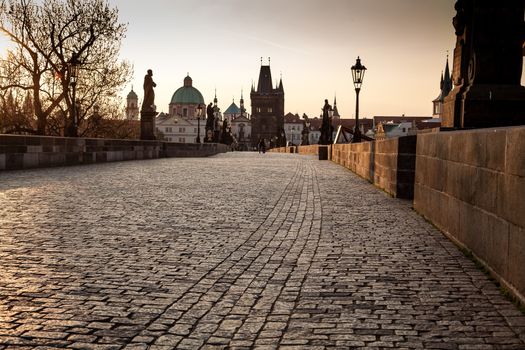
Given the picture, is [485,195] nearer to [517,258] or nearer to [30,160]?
[517,258]

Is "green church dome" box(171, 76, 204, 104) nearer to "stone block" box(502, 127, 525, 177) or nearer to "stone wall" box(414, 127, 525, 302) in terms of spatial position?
"stone wall" box(414, 127, 525, 302)

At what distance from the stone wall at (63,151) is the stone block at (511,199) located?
13877 mm

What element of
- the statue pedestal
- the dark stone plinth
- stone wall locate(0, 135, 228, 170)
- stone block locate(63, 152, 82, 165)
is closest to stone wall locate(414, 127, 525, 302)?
the dark stone plinth

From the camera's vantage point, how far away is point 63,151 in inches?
778

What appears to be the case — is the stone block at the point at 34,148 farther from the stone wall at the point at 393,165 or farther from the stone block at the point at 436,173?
the stone block at the point at 436,173

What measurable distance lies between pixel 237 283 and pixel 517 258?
6.39ft

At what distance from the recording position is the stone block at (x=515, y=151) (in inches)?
161

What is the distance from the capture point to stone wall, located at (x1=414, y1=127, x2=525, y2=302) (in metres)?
4.16

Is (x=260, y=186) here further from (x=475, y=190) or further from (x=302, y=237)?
(x=475, y=190)

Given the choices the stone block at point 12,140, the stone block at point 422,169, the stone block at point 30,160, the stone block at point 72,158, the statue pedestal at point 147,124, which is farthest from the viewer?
the statue pedestal at point 147,124

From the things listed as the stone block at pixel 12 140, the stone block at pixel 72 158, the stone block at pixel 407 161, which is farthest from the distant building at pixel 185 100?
the stone block at pixel 407 161

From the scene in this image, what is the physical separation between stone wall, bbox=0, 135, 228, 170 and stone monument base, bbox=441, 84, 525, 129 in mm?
11353

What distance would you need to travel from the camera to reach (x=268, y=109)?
174 m

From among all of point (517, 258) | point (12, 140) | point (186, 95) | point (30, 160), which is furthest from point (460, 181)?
point (186, 95)
